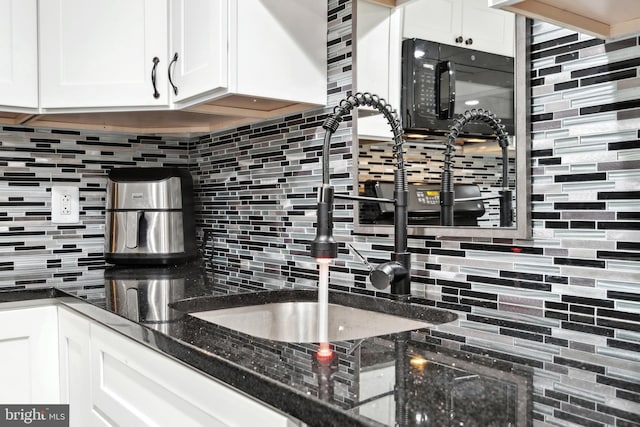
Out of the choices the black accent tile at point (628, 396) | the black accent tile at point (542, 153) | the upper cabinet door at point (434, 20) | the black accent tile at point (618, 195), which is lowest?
the black accent tile at point (628, 396)

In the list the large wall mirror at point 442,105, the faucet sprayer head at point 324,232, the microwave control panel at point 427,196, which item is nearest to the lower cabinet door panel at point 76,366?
the faucet sprayer head at point 324,232

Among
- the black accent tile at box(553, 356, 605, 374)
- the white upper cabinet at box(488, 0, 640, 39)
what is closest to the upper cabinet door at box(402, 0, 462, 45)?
the white upper cabinet at box(488, 0, 640, 39)

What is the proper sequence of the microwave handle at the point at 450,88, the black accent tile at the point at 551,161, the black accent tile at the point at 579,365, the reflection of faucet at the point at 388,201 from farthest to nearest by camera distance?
the microwave handle at the point at 450,88, the reflection of faucet at the point at 388,201, the black accent tile at the point at 551,161, the black accent tile at the point at 579,365

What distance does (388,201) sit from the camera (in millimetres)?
1278

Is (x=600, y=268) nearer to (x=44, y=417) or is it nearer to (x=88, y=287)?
(x=88, y=287)

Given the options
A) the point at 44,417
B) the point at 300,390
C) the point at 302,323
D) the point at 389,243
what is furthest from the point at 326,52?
the point at 44,417

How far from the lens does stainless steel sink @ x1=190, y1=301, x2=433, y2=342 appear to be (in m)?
1.24

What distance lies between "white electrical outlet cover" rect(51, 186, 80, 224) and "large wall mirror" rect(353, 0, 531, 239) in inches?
47.8

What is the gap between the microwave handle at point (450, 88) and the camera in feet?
4.10

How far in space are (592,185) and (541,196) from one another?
101 millimetres

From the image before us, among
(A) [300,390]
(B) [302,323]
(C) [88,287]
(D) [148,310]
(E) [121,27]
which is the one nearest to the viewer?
(A) [300,390]

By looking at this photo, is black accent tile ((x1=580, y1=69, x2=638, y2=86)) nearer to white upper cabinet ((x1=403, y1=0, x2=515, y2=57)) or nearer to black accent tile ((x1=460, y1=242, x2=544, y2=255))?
white upper cabinet ((x1=403, y1=0, x2=515, y2=57))

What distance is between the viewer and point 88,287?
4.97 ft

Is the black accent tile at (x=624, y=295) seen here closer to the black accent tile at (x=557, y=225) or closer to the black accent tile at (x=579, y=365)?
the black accent tile at (x=557, y=225)
